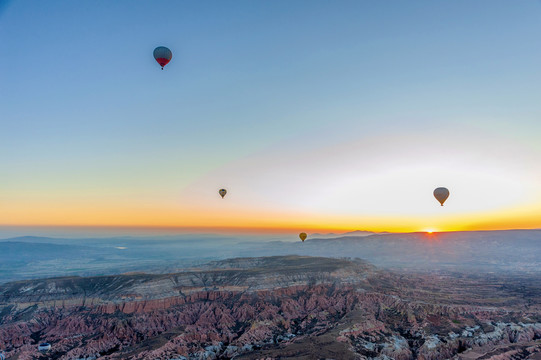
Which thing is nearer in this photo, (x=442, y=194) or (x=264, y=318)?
(x=264, y=318)

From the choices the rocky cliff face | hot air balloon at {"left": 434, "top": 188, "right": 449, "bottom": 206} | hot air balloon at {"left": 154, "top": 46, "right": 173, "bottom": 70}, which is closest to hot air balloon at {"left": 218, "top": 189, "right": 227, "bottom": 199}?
the rocky cliff face

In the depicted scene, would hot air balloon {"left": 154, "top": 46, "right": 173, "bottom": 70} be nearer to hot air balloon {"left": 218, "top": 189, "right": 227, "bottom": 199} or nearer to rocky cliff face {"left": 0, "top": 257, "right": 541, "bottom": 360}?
hot air balloon {"left": 218, "top": 189, "right": 227, "bottom": 199}

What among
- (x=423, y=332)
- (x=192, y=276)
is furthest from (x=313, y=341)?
(x=192, y=276)

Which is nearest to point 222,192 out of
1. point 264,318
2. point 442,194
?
point 264,318

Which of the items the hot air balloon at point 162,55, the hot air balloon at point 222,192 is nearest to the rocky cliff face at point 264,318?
the hot air balloon at point 222,192

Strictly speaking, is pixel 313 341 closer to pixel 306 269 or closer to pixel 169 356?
pixel 169 356

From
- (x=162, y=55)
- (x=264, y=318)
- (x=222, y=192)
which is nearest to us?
(x=162, y=55)

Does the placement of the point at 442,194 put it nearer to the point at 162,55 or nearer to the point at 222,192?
the point at 222,192
